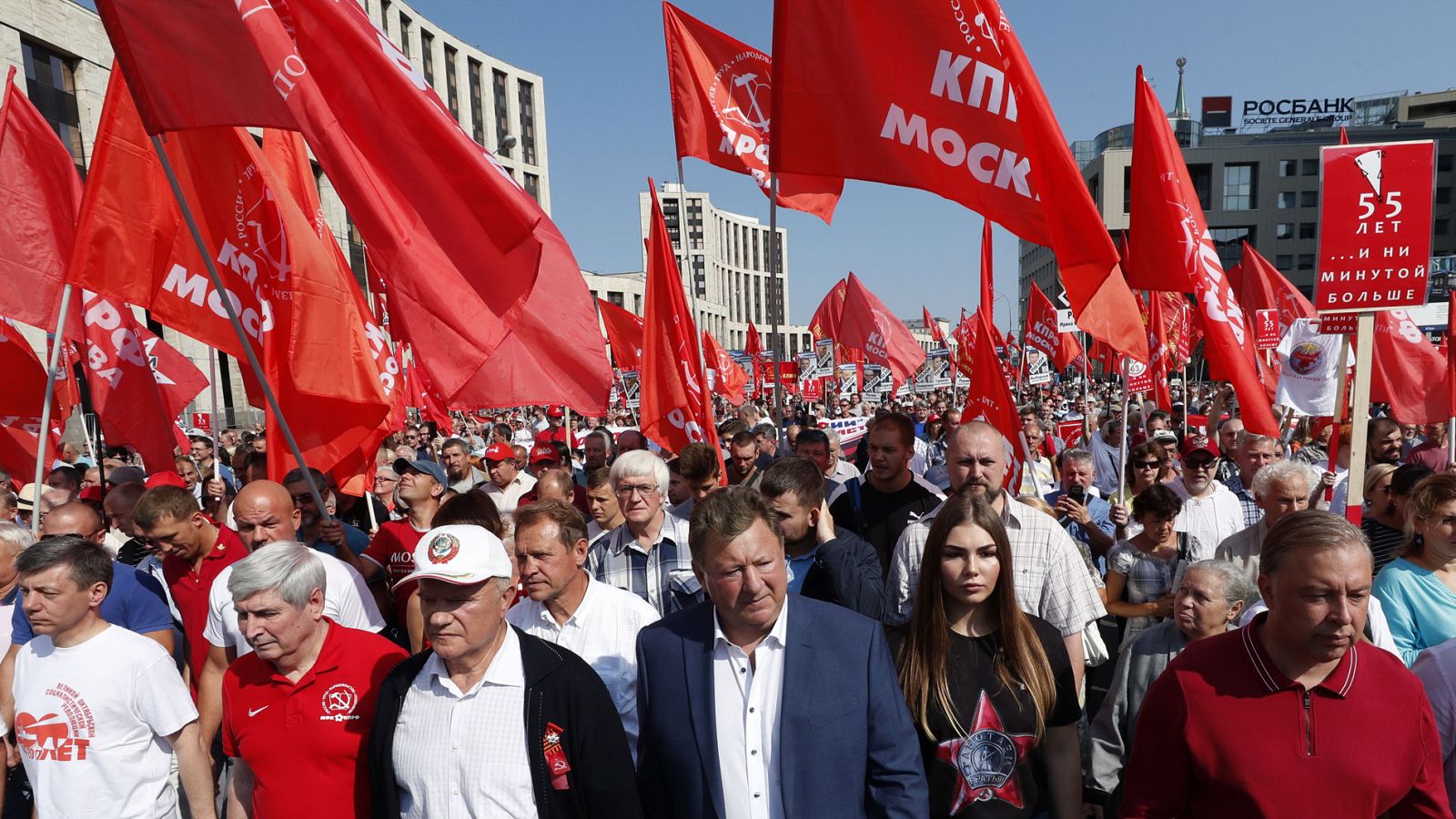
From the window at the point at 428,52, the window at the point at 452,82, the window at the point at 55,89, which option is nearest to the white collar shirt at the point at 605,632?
the window at the point at 55,89

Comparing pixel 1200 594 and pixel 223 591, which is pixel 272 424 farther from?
pixel 1200 594

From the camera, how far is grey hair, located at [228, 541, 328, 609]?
282 cm

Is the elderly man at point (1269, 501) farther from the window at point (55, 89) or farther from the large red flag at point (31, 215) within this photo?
the window at point (55, 89)

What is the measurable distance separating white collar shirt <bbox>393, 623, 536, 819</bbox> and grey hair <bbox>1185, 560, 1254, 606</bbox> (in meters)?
2.66

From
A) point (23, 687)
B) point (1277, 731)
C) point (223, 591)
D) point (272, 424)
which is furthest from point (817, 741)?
point (272, 424)

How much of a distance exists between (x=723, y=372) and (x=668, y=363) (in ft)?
36.4

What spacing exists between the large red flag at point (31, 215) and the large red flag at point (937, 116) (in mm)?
4736

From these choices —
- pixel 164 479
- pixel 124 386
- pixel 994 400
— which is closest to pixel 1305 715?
pixel 994 400

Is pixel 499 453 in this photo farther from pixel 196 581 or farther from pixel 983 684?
pixel 983 684

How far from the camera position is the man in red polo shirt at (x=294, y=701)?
281cm

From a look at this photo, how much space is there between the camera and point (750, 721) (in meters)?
2.59

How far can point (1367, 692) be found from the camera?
2.28 meters

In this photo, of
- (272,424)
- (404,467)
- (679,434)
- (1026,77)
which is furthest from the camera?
(679,434)

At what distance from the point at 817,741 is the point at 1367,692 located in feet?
4.43
